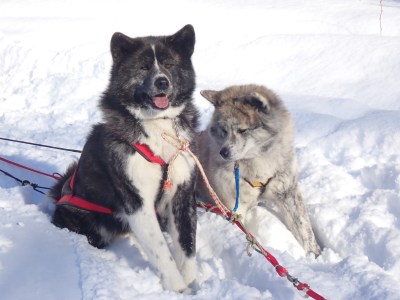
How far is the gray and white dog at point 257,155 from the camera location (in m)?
2.99

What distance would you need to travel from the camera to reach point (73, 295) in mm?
1846

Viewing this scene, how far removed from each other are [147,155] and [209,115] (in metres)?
3.31

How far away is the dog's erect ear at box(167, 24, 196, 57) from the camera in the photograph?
2557mm

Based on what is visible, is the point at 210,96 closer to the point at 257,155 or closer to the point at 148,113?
the point at 257,155

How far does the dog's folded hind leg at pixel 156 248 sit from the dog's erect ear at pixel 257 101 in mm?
1239

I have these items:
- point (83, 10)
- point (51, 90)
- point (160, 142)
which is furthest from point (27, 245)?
point (83, 10)

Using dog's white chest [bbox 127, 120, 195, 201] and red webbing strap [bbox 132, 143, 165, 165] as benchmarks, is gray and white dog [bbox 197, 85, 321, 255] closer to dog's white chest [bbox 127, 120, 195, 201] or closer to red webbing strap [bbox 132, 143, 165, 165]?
dog's white chest [bbox 127, 120, 195, 201]

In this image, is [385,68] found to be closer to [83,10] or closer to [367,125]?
[367,125]

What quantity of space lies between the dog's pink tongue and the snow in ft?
3.55

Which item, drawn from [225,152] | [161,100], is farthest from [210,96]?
[161,100]

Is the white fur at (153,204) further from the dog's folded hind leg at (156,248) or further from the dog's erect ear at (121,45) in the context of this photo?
the dog's erect ear at (121,45)

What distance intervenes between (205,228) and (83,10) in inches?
417

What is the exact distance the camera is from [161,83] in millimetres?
2332

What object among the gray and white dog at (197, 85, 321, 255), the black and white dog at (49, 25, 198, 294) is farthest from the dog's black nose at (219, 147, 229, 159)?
the black and white dog at (49, 25, 198, 294)
